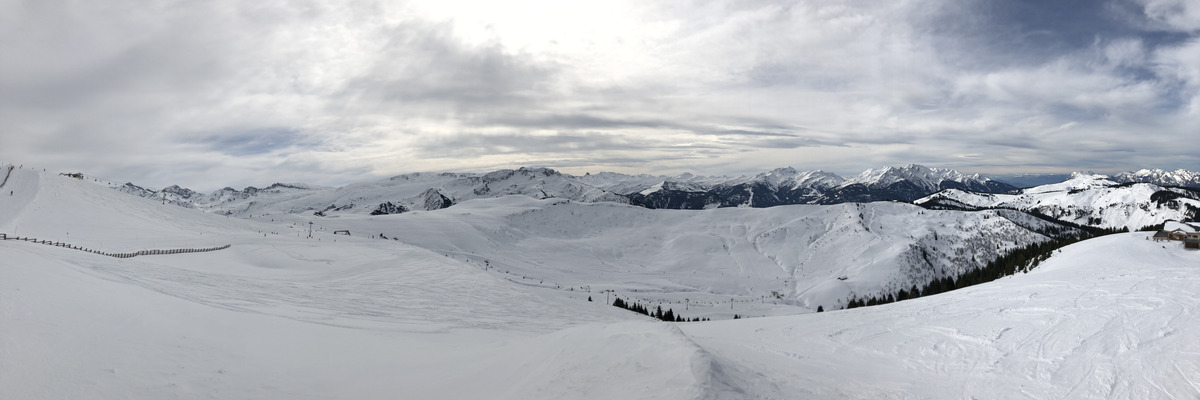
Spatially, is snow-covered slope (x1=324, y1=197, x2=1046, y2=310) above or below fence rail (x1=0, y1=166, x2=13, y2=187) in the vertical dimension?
below

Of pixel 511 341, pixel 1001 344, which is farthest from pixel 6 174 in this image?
pixel 1001 344

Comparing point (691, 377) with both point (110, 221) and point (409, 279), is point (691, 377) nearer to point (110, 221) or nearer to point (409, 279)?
point (409, 279)

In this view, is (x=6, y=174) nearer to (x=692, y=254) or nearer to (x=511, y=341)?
(x=511, y=341)

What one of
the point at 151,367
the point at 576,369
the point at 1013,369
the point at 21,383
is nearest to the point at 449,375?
the point at 576,369

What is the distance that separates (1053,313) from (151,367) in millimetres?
36340

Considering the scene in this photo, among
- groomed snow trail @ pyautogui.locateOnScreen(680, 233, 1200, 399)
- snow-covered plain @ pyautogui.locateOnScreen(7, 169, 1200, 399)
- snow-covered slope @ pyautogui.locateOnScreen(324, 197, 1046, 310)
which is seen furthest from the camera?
snow-covered slope @ pyautogui.locateOnScreen(324, 197, 1046, 310)

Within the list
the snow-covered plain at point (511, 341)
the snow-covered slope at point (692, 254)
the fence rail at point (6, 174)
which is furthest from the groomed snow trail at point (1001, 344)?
the fence rail at point (6, 174)

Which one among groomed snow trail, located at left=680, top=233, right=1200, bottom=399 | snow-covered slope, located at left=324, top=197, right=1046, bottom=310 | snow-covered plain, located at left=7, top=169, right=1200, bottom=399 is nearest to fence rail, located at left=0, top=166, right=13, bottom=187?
snow-covered plain, located at left=7, top=169, right=1200, bottom=399

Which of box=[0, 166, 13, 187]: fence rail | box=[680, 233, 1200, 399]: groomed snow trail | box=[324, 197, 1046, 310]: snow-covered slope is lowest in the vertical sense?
box=[324, 197, 1046, 310]: snow-covered slope

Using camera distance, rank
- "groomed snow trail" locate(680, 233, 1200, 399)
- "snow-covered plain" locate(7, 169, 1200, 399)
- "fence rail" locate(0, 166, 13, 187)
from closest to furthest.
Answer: "snow-covered plain" locate(7, 169, 1200, 399) → "groomed snow trail" locate(680, 233, 1200, 399) → "fence rail" locate(0, 166, 13, 187)

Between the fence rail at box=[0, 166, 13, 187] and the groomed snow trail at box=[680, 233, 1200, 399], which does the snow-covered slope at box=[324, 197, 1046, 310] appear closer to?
the fence rail at box=[0, 166, 13, 187]

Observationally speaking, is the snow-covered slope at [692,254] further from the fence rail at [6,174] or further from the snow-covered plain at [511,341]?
the snow-covered plain at [511,341]

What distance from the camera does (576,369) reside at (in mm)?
13930

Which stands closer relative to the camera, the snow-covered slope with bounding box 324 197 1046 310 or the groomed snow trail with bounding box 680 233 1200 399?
the groomed snow trail with bounding box 680 233 1200 399
